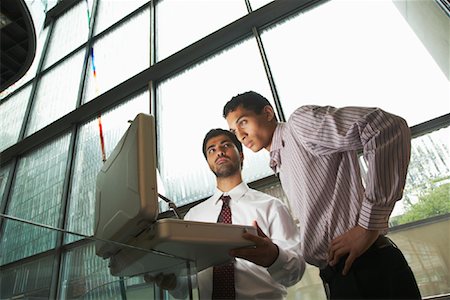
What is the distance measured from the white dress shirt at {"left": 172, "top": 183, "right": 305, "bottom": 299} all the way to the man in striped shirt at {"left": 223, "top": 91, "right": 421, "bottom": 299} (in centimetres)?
10

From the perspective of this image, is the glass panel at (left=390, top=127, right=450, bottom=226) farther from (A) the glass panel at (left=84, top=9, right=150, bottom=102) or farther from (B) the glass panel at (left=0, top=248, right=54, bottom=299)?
(A) the glass panel at (left=84, top=9, right=150, bottom=102)

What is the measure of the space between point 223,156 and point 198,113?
119 centimetres

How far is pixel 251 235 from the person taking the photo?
749 mm

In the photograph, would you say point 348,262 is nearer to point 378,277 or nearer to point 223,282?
point 378,277

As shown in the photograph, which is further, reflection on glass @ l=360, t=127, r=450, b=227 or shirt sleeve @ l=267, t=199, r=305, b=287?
reflection on glass @ l=360, t=127, r=450, b=227

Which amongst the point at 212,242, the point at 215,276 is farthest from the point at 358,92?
the point at 212,242

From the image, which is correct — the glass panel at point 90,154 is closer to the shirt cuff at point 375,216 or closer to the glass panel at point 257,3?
the glass panel at point 257,3

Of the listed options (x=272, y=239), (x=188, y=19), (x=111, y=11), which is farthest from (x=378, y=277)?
(x=111, y=11)

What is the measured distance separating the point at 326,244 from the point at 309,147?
0.93 ft

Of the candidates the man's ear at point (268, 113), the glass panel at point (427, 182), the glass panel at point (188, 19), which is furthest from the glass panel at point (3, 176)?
the glass panel at point (427, 182)

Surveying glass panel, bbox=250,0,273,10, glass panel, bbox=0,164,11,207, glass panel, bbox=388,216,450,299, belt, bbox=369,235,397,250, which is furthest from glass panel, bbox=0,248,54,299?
glass panel, bbox=0,164,11,207

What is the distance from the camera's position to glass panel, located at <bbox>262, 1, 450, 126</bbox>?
192 cm

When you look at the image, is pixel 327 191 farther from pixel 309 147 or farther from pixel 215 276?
pixel 215 276

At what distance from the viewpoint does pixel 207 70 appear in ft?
9.65
